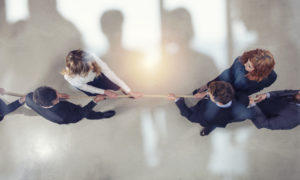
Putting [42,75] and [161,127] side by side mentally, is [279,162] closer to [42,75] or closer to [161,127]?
[161,127]

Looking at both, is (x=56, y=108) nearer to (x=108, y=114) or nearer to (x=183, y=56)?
(x=108, y=114)

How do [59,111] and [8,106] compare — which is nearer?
[59,111]

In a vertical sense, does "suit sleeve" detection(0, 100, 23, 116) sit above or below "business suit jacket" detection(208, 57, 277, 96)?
below

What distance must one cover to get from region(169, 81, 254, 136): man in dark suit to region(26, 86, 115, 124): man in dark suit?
937 millimetres

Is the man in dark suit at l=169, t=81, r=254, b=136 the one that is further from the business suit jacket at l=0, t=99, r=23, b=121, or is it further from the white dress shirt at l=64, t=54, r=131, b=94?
the business suit jacket at l=0, t=99, r=23, b=121

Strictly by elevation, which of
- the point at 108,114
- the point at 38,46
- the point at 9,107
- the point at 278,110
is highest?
the point at 38,46

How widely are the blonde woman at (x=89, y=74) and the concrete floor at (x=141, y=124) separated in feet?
1.37

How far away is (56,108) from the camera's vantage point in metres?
1.88

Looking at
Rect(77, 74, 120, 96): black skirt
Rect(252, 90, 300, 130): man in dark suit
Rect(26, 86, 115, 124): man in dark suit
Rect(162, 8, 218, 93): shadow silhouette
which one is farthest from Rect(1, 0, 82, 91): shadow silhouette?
Rect(252, 90, 300, 130): man in dark suit

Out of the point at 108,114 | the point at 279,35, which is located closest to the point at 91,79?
the point at 108,114

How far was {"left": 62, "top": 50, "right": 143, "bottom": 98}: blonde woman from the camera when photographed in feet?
5.39

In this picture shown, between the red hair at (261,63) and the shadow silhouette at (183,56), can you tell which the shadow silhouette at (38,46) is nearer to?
the shadow silhouette at (183,56)

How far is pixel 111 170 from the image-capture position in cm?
247

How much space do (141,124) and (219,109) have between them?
1.03 m
